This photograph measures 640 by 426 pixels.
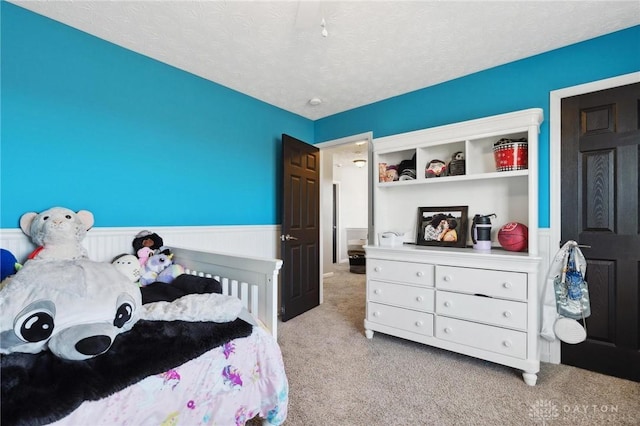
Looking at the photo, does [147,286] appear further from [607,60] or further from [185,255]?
[607,60]

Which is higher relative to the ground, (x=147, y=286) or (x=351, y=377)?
(x=147, y=286)

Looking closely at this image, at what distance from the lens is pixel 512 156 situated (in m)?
2.18

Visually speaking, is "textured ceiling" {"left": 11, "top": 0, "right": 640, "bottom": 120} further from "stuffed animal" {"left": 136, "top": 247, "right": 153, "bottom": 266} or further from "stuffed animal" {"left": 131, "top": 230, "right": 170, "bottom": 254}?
"stuffed animal" {"left": 136, "top": 247, "right": 153, "bottom": 266}

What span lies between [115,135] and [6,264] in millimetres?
1062

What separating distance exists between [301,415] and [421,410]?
2.25ft

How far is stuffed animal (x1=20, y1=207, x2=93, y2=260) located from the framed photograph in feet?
8.76

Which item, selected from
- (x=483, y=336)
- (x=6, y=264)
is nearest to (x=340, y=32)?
(x=483, y=336)

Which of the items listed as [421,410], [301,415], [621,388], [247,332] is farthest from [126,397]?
[621,388]

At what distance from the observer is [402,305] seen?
246 cm

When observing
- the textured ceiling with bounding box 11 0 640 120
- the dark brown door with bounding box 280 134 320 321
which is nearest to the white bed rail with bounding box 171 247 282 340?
the dark brown door with bounding box 280 134 320 321

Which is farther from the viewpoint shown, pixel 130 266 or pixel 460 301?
pixel 460 301

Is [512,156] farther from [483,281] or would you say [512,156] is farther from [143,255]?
[143,255]

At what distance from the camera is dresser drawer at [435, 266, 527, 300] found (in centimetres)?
197

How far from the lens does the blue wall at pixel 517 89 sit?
2.05 meters
